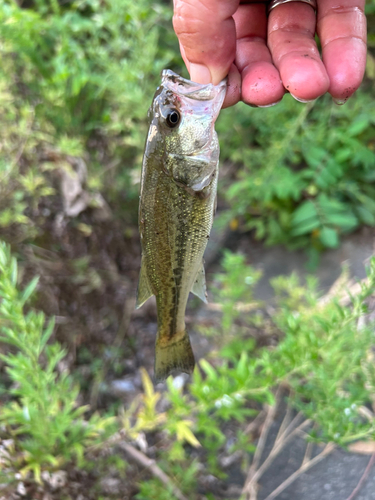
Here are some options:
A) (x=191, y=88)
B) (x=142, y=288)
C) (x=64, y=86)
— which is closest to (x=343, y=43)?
(x=191, y=88)

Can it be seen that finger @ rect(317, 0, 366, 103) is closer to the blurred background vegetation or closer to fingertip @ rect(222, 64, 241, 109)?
fingertip @ rect(222, 64, 241, 109)

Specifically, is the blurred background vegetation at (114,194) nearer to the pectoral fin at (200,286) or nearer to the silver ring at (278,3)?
the pectoral fin at (200,286)

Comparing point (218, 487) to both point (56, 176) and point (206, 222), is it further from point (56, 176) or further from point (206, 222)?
point (56, 176)

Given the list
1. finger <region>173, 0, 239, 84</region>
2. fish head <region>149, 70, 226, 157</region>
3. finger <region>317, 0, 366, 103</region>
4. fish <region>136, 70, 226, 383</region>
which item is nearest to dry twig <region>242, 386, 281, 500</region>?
fish <region>136, 70, 226, 383</region>

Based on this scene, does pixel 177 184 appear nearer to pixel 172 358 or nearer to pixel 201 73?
pixel 201 73

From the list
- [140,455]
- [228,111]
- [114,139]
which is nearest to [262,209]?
[228,111]

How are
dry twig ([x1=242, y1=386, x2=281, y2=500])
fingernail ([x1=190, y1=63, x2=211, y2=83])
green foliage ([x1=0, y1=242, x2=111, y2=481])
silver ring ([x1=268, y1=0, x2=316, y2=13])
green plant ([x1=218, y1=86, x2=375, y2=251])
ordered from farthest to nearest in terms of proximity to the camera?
green plant ([x1=218, y1=86, x2=375, y2=251]), dry twig ([x1=242, y1=386, x2=281, y2=500]), silver ring ([x1=268, y1=0, x2=316, y2=13]), fingernail ([x1=190, y1=63, x2=211, y2=83]), green foliage ([x1=0, y1=242, x2=111, y2=481])

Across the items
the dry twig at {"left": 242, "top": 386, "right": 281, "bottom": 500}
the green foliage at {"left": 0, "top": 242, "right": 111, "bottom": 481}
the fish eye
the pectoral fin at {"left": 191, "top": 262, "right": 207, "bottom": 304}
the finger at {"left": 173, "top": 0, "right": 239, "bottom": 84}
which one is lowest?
the dry twig at {"left": 242, "top": 386, "right": 281, "bottom": 500}
